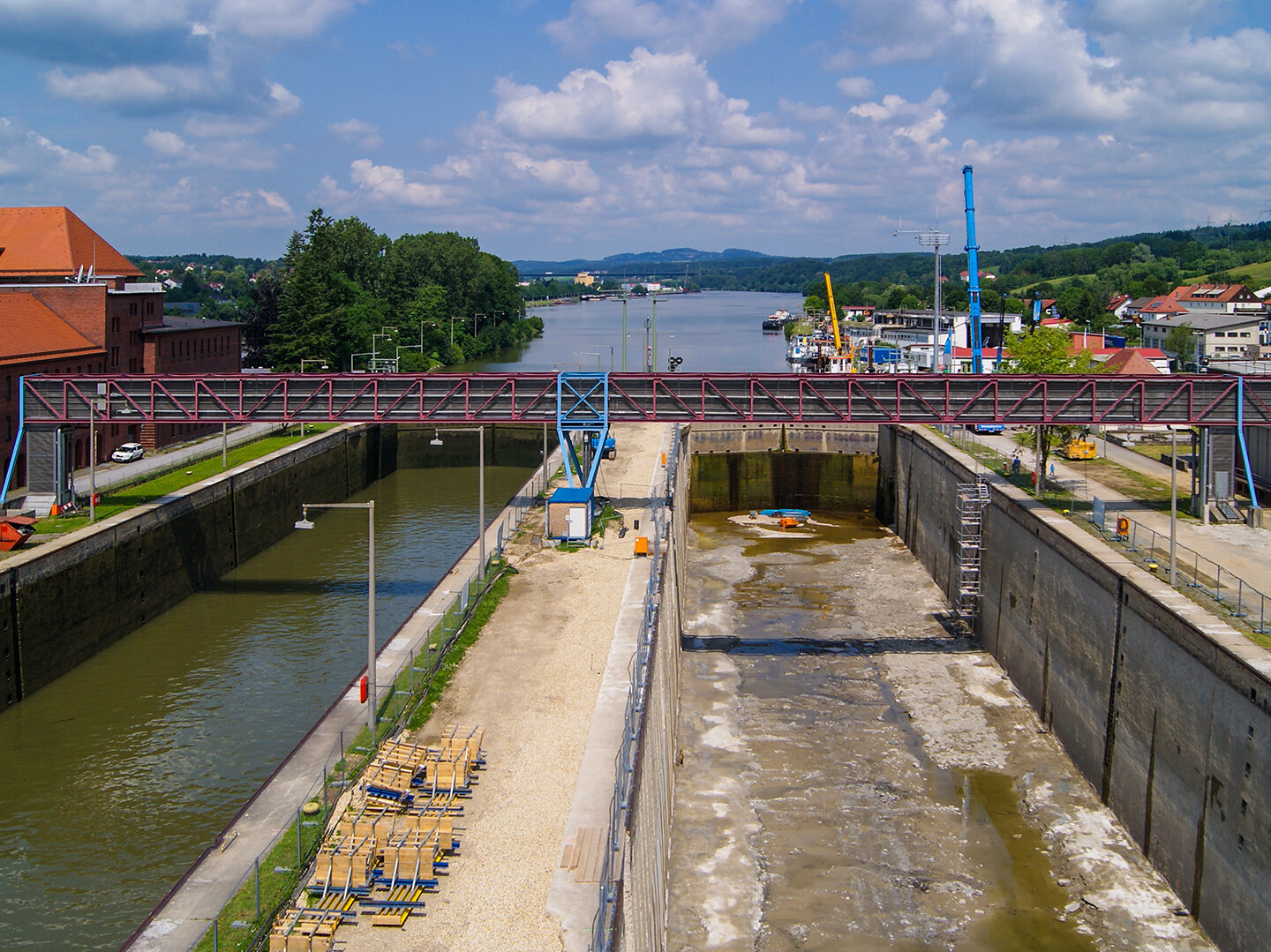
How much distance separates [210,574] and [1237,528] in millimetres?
38015

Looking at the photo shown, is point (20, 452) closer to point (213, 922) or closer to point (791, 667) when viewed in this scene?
point (791, 667)

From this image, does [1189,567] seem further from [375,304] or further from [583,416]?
[375,304]

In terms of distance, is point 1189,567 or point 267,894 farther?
point 1189,567

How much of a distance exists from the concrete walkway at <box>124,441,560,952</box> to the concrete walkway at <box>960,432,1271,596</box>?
22.4 metres

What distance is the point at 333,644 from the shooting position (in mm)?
37219

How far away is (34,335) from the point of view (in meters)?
53.4

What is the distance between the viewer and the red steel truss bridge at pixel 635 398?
4341 centimetres

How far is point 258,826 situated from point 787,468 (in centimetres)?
5526

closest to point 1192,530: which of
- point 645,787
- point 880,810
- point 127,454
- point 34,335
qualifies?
point 880,810

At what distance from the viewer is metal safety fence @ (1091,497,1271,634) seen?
88.2 feet

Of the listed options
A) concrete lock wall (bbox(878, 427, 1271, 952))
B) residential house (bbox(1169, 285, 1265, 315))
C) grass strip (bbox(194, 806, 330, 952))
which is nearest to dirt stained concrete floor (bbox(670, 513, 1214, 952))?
concrete lock wall (bbox(878, 427, 1271, 952))

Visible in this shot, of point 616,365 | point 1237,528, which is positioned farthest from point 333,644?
point 616,365

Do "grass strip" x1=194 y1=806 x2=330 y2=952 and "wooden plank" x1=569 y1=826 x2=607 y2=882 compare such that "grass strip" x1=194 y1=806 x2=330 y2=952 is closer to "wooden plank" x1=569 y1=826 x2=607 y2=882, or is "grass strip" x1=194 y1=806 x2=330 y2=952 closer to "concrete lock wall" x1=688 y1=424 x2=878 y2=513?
"wooden plank" x1=569 y1=826 x2=607 y2=882

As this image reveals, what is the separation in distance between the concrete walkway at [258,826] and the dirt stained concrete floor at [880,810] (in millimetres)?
7825
